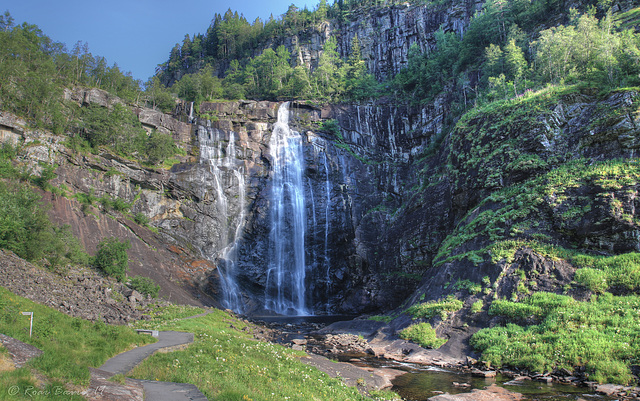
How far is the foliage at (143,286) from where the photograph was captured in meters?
25.2

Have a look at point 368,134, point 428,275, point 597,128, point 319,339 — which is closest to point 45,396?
point 319,339

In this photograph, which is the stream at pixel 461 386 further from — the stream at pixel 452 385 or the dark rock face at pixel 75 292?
the dark rock face at pixel 75 292

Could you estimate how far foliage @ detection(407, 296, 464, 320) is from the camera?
20.0 m

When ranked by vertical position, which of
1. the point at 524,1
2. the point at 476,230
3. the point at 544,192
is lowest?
the point at 476,230

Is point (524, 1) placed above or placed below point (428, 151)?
above

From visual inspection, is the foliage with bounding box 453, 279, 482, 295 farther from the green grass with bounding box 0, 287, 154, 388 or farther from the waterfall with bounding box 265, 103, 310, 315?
the waterfall with bounding box 265, 103, 310, 315

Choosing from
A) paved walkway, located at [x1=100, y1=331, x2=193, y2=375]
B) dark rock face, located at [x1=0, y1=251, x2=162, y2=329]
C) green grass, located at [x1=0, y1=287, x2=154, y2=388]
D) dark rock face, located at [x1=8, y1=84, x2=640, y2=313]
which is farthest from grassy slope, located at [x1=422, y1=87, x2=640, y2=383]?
dark rock face, located at [x1=0, y1=251, x2=162, y2=329]

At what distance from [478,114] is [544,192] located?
1233 centimetres

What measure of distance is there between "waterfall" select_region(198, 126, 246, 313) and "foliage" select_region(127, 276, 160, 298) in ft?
39.8

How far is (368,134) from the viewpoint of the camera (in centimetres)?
5344

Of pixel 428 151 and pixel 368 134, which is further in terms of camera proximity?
pixel 368 134

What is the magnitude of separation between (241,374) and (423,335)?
1277cm

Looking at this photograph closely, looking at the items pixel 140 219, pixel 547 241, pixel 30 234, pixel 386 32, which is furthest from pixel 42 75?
pixel 386 32

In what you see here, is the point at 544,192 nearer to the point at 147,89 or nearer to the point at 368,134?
the point at 368,134
